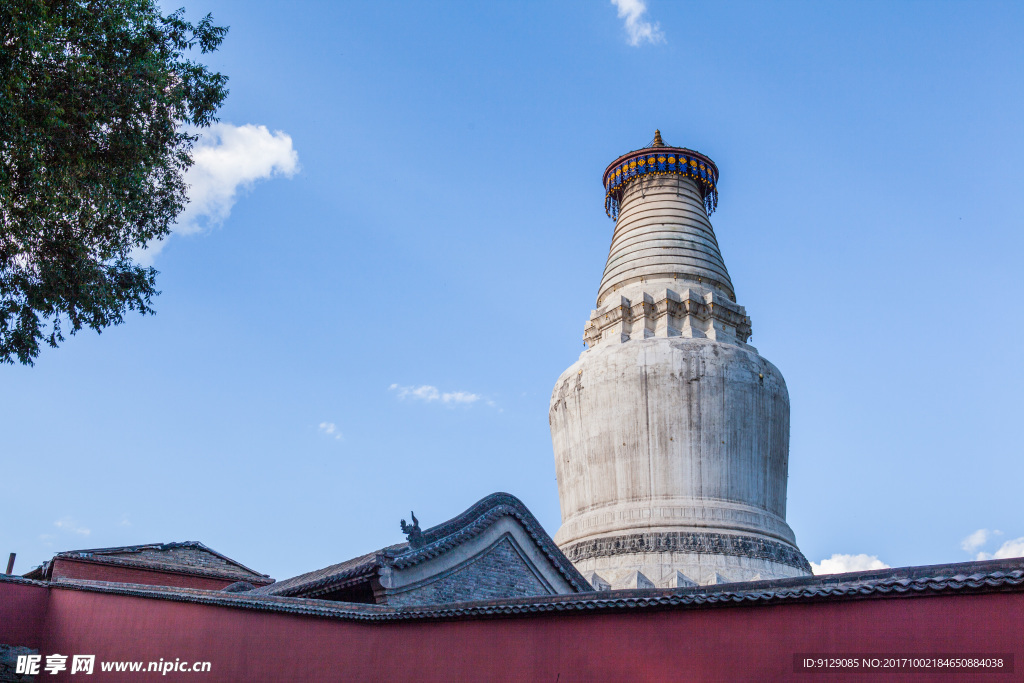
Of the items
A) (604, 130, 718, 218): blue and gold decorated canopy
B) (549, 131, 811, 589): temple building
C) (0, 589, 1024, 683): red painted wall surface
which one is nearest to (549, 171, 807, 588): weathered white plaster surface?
(549, 131, 811, 589): temple building

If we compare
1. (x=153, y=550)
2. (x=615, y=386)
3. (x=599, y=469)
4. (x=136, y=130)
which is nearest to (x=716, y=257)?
(x=615, y=386)

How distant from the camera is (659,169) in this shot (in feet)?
66.4

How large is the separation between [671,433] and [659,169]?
→ 7074 millimetres

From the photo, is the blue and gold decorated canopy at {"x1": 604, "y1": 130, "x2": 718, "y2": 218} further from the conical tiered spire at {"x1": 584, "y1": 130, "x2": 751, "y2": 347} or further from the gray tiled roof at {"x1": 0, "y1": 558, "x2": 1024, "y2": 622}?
the gray tiled roof at {"x1": 0, "y1": 558, "x2": 1024, "y2": 622}

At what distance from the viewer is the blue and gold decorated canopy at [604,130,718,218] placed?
20.3 meters

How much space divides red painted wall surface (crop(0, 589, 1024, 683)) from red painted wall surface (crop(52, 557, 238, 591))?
5.15m

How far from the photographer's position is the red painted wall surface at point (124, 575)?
16703 mm

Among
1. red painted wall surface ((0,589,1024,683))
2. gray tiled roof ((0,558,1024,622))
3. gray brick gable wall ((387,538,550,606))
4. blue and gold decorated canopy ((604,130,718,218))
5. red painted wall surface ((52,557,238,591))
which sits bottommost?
red painted wall surface ((0,589,1024,683))

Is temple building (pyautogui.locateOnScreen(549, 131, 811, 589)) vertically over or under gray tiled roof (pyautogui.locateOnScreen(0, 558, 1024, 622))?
over

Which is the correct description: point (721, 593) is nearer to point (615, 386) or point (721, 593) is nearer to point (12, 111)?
point (12, 111)

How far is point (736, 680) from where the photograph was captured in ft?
20.9

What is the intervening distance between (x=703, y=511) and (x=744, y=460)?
146 cm

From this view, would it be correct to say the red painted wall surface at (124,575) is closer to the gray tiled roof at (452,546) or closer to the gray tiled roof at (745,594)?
the gray tiled roof at (452,546)

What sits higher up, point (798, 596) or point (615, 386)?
point (615, 386)
